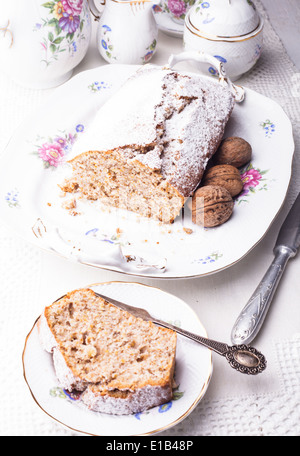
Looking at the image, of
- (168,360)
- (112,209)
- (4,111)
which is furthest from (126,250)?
(4,111)

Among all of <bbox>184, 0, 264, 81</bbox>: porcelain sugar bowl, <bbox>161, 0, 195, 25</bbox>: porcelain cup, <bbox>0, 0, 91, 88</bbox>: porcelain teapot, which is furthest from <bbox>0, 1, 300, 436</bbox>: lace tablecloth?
<bbox>161, 0, 195, 25</bbox>: porcelain cup

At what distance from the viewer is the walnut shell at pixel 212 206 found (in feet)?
4.91

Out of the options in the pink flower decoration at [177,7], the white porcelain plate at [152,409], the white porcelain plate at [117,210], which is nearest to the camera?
the white porcelain plate at [152,409]

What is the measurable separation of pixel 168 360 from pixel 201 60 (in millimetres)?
1276

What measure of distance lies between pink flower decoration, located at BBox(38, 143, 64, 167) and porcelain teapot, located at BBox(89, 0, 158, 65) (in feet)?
1.93

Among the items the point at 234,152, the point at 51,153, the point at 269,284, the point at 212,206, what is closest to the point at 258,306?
the point at 269,284

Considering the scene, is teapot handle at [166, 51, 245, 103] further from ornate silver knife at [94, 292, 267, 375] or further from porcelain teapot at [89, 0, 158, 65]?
ornate silver knife at [94, 292, 267, 375]

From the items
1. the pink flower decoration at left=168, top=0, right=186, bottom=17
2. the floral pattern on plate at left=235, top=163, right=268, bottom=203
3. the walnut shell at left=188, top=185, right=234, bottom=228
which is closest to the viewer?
the walnut shell at left=188, top=185, right=234, bottom=228

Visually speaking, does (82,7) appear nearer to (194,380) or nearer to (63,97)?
(63,97)

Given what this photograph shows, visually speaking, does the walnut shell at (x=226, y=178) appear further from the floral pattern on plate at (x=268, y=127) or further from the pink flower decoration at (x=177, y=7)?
the pink flower decoration at (x=177, y=7)

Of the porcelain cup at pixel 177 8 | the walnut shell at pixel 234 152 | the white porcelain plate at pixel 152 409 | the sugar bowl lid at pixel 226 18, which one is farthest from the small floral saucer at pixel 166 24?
the white porcelain plate at pixel 152 409

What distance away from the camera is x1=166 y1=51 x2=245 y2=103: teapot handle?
1.86 metres

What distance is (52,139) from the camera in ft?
5.89

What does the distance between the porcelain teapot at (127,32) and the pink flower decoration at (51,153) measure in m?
0.59
